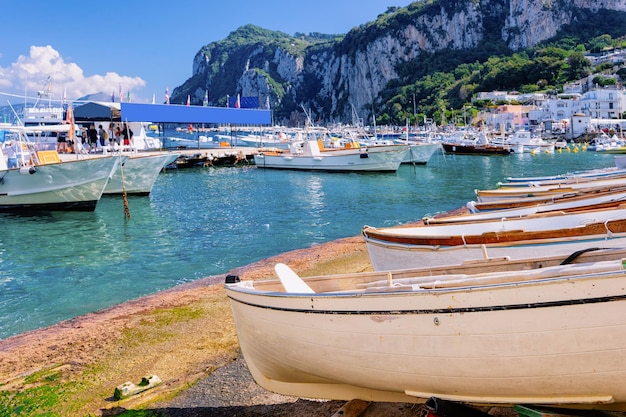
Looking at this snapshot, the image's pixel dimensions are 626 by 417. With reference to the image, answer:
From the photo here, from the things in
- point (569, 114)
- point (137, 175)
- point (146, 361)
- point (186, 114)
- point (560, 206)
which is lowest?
point (146, 361)

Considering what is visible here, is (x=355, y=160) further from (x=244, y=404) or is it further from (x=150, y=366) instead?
(x=244, y=404)

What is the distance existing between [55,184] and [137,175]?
522 cm

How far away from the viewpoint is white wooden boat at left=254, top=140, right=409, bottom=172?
156 feet

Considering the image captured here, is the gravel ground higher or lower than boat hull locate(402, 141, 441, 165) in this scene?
lower

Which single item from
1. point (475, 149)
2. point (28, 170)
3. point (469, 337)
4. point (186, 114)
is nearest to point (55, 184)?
point (28, 170)

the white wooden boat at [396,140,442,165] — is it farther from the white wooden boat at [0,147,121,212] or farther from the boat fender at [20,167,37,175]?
the boat fender at [20,167,37,175]

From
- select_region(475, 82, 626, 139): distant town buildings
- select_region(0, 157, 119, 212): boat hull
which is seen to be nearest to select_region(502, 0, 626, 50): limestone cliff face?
select_region(475, 82, 626, 139): distant town buildings

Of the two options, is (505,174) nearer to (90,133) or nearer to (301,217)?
(301,217)

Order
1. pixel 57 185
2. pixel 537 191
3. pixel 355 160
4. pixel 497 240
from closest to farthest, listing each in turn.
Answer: pixel 497 240
pixel 537 191
pixel 57 185
pixel 355 160

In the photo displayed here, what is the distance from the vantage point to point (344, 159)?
160 feet

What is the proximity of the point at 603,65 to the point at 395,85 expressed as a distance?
240 ft

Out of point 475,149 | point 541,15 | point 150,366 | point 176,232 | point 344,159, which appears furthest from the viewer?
point 541,15

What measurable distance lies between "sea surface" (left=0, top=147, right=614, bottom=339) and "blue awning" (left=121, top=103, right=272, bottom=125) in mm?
10789

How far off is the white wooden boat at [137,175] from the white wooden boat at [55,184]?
2928 mm
